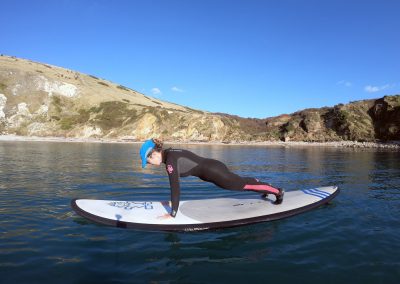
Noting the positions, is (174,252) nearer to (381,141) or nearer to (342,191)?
(342,191)

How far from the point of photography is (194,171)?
25.9ft

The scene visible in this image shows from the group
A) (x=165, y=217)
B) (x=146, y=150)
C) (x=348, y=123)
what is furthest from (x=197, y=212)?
(x=348, y=123)

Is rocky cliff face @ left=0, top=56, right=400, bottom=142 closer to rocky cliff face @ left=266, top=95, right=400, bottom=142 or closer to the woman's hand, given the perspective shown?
rocky cliff face @ left=266, top=95, right=400, bottom=142

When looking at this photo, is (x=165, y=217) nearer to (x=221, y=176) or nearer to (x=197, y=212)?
(x=197, y=212)

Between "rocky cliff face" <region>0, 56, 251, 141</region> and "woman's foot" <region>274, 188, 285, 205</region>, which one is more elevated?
"rocky cliff face" <region>0, 56, 251, 141</region>

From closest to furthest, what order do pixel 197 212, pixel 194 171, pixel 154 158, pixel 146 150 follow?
pixel 146 150
pixel 154 158
pixel 194 171
pixel 197 212

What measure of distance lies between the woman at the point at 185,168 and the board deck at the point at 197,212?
456mm

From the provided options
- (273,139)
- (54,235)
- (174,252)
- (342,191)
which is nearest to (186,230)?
(174,252)

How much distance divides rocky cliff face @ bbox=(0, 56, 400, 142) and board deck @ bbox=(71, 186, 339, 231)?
6707cm

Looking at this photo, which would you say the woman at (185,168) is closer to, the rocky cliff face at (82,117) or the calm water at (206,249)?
the calm water at (206,249)

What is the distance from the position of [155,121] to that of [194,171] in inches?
2936

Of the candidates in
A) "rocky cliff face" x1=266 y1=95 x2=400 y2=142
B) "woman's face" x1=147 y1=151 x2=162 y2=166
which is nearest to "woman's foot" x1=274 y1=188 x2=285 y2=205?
"woman's face" x1=147 y1=151 x2=162 y2=166

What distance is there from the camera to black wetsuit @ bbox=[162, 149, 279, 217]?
746 cm

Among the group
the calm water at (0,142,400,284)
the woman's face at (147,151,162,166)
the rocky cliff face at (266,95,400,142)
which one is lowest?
the calm water at (0,142,400,284)
